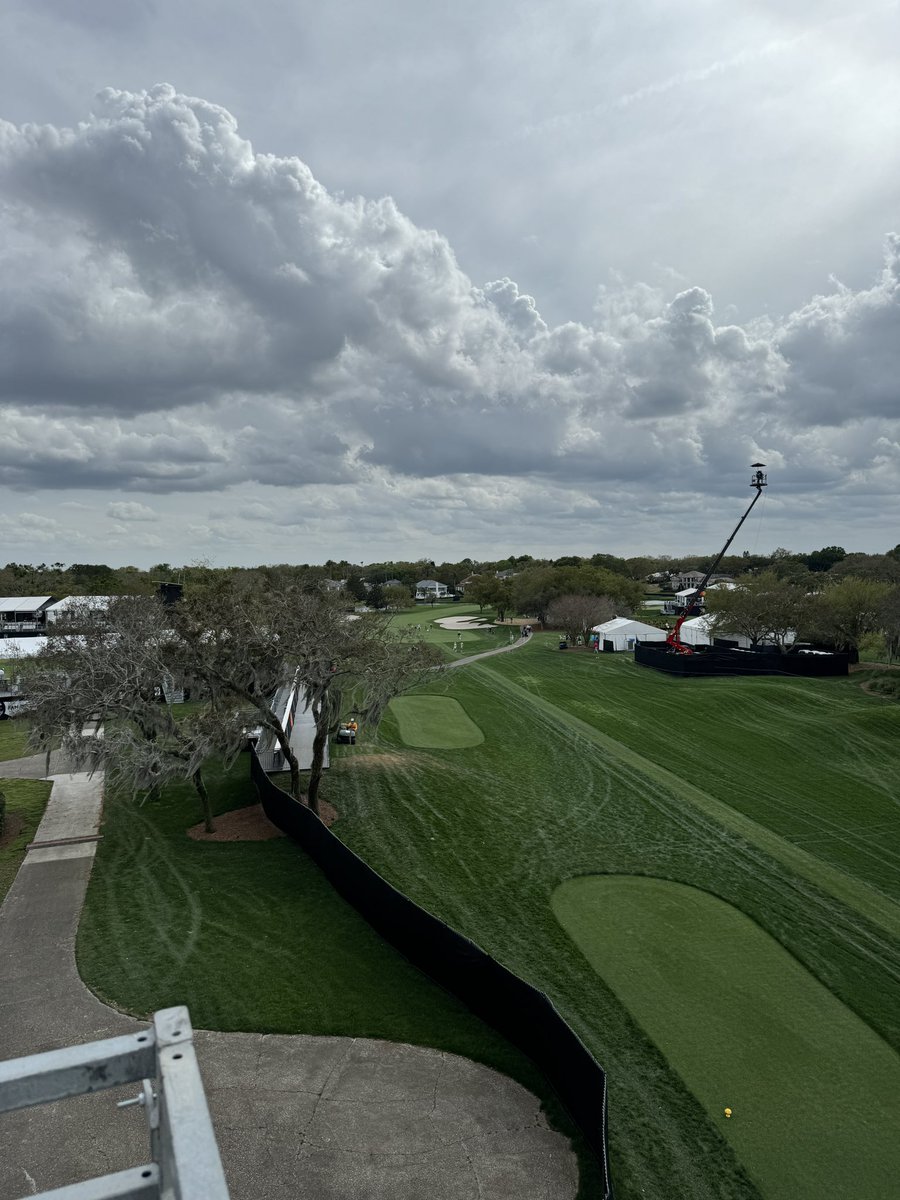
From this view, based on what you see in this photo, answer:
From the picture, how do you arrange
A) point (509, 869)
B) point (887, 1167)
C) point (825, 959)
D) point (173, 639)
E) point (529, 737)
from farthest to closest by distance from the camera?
point (529, 737) < point (173, 639) < point (509, 869) < point (825, 959) < point (887, 1167)

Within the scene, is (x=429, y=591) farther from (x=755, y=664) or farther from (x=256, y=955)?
(x=256, y=955)

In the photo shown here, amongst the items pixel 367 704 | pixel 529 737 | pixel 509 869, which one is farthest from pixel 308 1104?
pixel 529 737

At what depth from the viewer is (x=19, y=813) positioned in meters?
21.5

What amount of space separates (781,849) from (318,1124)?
14.4 m

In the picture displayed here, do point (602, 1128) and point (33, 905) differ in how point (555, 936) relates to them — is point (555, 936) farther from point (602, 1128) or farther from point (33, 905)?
point (33, 905)

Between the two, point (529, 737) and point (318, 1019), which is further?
point (529, 737)

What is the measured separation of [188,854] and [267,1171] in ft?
35.7

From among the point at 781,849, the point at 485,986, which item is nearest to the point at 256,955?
the point at 485,986

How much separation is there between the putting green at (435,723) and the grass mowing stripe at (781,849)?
555 cm

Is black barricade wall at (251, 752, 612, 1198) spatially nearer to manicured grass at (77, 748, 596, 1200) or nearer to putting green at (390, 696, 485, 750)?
manicured grass at (77, 748, 596, 1200)

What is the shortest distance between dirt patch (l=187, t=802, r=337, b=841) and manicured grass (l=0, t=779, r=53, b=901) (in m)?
4.13

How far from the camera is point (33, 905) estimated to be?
1547 centimetres

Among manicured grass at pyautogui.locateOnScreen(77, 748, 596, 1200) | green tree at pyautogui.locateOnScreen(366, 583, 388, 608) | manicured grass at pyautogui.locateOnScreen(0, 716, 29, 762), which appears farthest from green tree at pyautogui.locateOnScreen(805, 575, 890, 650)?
green tree at pyautogui.locateOnScreen(366, 583, 388, 608)

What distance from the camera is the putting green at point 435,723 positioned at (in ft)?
99.7
